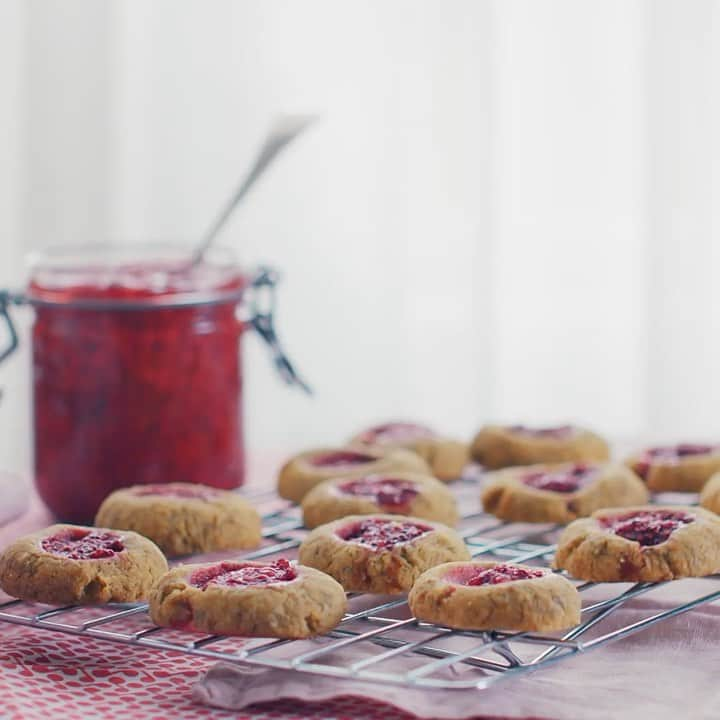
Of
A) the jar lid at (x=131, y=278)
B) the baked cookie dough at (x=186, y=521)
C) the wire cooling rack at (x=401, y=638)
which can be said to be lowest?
the wire cooling rack at (x=401, y=638)

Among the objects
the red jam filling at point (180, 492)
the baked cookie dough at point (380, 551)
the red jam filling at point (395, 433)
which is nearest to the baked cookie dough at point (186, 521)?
the red jam filling at point (180, 492)

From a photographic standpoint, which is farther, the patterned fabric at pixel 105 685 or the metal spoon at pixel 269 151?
the metal spoon at pixel 269 151

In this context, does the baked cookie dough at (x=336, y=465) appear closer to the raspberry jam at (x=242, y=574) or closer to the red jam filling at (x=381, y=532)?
the red jam filling at (x=381, y=532)

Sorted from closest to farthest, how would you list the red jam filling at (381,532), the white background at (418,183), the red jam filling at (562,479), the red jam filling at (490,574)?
the red jam filling at (490,574), the red jam filling at (381,532), the red jam filling at (562,479), the white background at (418,183)

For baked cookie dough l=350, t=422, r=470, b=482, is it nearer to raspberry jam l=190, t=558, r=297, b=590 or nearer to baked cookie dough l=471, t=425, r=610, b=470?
baked cookie dough l=471, t=425, r=610, b=470

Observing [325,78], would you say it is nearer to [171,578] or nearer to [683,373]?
[683,373]

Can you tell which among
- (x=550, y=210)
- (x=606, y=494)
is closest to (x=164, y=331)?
(x=606, y=494)
